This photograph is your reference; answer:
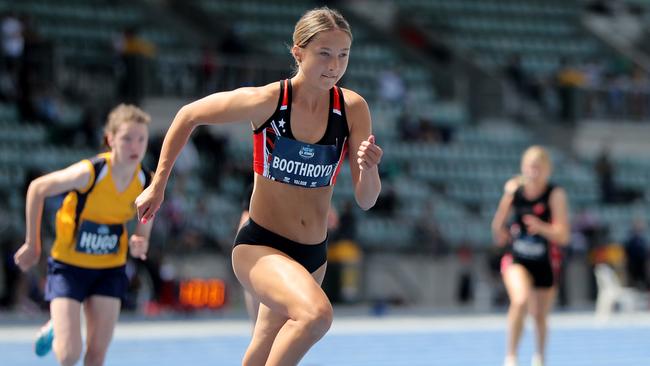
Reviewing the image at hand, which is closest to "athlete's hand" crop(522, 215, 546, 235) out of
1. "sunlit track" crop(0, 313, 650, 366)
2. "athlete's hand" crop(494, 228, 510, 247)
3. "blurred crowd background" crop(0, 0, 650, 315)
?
"athlete's hand" crop(494, 228, 510, 247)

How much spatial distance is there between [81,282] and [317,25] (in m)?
2.67

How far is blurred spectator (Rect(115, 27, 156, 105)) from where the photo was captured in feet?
72.6

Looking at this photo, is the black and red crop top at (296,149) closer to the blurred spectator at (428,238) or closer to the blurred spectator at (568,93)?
the blurred spectator at (428,238)

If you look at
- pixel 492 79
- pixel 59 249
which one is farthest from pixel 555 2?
pixel 59 249

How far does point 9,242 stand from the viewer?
61.1 ft

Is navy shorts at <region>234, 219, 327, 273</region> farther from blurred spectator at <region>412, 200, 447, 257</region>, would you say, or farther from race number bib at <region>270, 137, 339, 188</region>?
blurred spectator at <region>412, 200, 447, 257</region>

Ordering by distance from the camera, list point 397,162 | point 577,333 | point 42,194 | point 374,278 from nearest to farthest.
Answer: point 42,194 < point 577,333 < point 374,278 < point 397,162

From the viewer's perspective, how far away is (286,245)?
6.34 meters

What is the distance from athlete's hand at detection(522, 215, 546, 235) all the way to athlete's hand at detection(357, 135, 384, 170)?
17.2 feet

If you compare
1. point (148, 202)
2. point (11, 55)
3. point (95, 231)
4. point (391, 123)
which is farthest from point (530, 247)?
point (391, 123)

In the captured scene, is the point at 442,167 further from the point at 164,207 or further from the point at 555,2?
the point at 555,2

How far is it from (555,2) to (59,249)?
27.9 meters

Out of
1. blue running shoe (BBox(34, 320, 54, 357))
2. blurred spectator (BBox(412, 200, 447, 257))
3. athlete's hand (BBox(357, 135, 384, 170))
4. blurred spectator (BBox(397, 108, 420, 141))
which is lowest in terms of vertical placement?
blurred spectator (BBox(412, 200, 447, 257))

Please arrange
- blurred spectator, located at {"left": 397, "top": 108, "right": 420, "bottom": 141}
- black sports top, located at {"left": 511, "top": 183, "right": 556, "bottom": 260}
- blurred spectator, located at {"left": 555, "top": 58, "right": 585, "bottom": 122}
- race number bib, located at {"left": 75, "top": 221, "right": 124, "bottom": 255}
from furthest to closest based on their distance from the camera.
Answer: blurred spectator, located at {"left": 555, "top": 58, "right": 585, "bottom": 122}, blurred spectator, located at {"left": 397, "top": 108, "right": 420, "bottom": 141}, black sports top, located at {"left": 511, "top": 183, "right": 556, "bottom": 260}, race number bib, located at {"left": 75, "top": 221, "right": 124, "bottom": 255}
